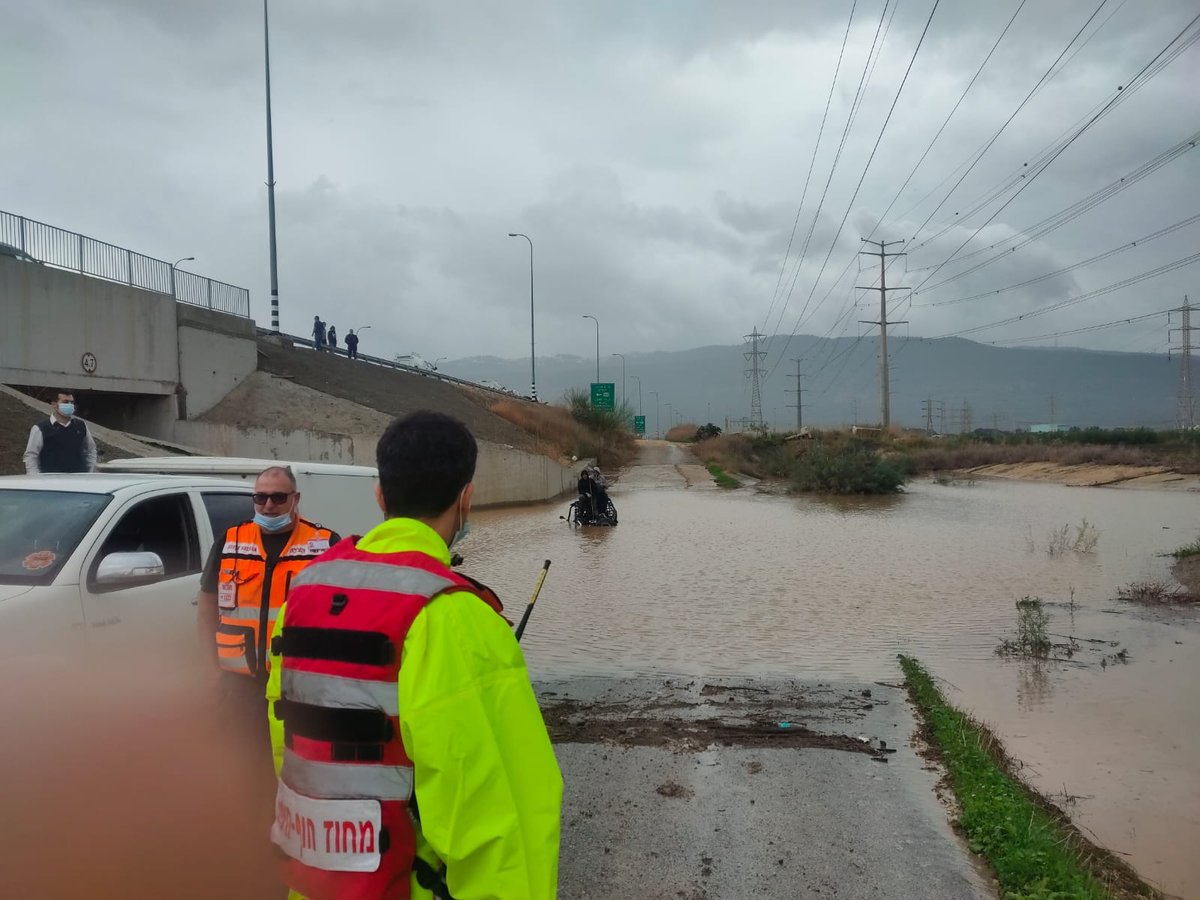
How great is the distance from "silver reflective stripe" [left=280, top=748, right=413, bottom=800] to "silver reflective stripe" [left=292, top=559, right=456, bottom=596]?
0.36m

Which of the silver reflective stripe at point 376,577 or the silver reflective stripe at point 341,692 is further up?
the silver reflective stripe at point 376,577

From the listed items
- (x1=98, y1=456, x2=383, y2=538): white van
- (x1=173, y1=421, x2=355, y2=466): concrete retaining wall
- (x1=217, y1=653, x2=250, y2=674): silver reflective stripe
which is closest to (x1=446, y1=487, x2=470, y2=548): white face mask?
(x1=217, y1=653, x2=250, y2=674): silver reflective stripe

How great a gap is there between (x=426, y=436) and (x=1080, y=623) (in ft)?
36.6

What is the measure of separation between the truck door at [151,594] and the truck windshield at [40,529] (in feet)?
0.45

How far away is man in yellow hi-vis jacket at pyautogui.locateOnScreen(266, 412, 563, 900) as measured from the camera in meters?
1.73

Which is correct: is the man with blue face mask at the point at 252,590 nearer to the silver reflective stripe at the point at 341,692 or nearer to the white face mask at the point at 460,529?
the white face mask at the point at 460,529

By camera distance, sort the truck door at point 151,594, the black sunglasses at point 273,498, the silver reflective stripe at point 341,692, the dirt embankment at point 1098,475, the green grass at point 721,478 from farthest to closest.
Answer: the green grass at point 721,478
the dirt embankment at point 1098,475
the truck door at point 151,594
the black sunglasses at point 273,498
the silver reflective stripe at point 341,692

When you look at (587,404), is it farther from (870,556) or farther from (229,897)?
(229,897)

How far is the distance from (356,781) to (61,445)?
8.05 metres

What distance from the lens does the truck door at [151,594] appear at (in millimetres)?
4727

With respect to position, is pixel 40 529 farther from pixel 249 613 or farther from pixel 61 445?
pixel 61 445

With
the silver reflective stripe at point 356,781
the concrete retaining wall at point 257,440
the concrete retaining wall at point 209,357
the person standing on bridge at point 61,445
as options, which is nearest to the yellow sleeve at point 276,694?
the silver reflective stripe at point 356,781

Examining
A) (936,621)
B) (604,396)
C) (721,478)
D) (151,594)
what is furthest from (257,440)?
(604,396)

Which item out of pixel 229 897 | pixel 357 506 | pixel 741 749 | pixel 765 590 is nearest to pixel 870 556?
pixel 765 590
